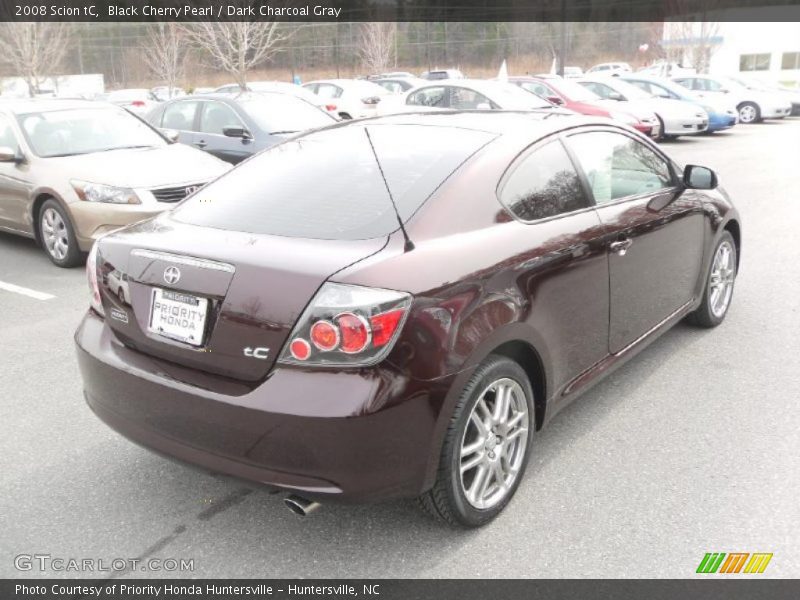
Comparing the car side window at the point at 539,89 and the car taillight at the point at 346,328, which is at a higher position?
the car side window at the point at 539,89

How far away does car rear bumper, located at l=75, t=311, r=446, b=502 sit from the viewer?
2.39 meters

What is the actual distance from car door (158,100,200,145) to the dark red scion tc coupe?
6.93 metres

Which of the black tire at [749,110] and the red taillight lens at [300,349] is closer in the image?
the red taillight lens at [300,349]

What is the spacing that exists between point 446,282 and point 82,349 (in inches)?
60.2

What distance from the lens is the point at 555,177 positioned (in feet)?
11.2

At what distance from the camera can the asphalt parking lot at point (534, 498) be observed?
8.95 feet

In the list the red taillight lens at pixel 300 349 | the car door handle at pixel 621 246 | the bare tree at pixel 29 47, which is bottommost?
the red taillight lens at pixel 300 349

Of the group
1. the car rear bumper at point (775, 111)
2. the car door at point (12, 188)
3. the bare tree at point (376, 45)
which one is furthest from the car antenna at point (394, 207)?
the bare tree at point (376, 45)

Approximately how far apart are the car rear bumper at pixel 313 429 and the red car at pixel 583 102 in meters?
14.3

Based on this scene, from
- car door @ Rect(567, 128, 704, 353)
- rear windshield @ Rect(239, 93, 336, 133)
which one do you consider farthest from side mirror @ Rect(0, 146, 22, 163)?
car door @ Rect(567, 128, 704, 353)

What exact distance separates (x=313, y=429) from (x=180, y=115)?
9054mm

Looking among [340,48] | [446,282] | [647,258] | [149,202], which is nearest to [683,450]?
[647,258]

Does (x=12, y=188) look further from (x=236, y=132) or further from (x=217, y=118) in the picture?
(x=217, y=118)

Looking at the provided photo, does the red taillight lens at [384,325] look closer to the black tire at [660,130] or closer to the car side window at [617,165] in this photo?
the car side window at [617,165]
